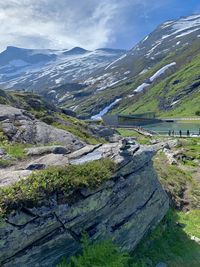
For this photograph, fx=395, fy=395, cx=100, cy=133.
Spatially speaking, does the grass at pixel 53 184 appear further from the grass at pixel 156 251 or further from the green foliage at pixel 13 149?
the green foliage at pixel 13 149

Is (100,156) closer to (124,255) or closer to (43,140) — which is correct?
(124,255)

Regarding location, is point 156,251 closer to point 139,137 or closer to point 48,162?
point 48,162

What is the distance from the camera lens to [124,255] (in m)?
15.6

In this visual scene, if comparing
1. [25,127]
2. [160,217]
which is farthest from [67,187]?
[25,127]

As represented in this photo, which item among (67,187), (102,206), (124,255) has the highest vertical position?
(67,187)

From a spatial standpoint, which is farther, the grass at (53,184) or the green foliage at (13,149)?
the green foliage at (13,149)

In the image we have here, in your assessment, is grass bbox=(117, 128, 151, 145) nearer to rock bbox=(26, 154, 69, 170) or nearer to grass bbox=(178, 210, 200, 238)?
grass bbox=(178, 210, 200, 238)

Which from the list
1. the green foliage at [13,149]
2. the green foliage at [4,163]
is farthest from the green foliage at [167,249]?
the green foliage at [13,149]

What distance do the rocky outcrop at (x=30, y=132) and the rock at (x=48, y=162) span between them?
3866mm

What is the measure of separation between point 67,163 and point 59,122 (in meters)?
19.5

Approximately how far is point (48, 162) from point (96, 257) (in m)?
4.48

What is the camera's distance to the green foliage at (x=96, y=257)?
1383cm

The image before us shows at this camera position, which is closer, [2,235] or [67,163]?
[2,235]

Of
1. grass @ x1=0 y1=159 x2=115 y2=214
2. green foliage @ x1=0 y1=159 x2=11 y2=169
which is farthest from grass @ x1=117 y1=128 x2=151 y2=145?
grass @ x1=0 y1=159 x2=115 y2=214
